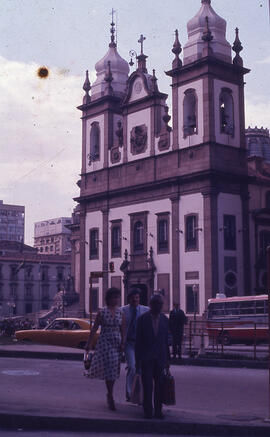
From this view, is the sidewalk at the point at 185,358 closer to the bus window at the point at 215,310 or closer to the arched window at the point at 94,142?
the bus window at the point at 215,310

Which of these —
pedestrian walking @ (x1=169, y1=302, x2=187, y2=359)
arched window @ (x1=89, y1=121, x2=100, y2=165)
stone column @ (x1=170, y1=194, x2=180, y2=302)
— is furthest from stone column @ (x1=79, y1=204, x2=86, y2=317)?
pedestrian walking @ (x1=169, y1=302, x2=187, y2=359)

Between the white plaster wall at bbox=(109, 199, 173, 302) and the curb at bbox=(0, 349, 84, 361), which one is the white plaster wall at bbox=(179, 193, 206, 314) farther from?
the curb at bbox=(0, 349, 84, 361)

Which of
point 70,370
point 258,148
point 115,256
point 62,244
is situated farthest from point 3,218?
point 70,370

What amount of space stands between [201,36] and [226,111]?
542cm

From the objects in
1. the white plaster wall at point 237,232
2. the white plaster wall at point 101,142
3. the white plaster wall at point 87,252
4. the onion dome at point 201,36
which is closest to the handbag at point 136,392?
the white plaster wall at point 237,232

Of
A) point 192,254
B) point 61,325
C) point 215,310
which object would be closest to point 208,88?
point 192,254

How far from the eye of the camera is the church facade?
4297 cm

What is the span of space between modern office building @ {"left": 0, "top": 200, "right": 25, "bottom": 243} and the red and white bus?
126 metres

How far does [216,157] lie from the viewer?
143 feet

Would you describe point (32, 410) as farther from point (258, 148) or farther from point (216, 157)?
point (258, 148)

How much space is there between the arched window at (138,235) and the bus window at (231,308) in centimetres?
1192

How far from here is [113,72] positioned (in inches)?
2178

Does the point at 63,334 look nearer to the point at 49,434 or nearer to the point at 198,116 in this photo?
the point at 49,434

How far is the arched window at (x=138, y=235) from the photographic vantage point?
4788 cm
